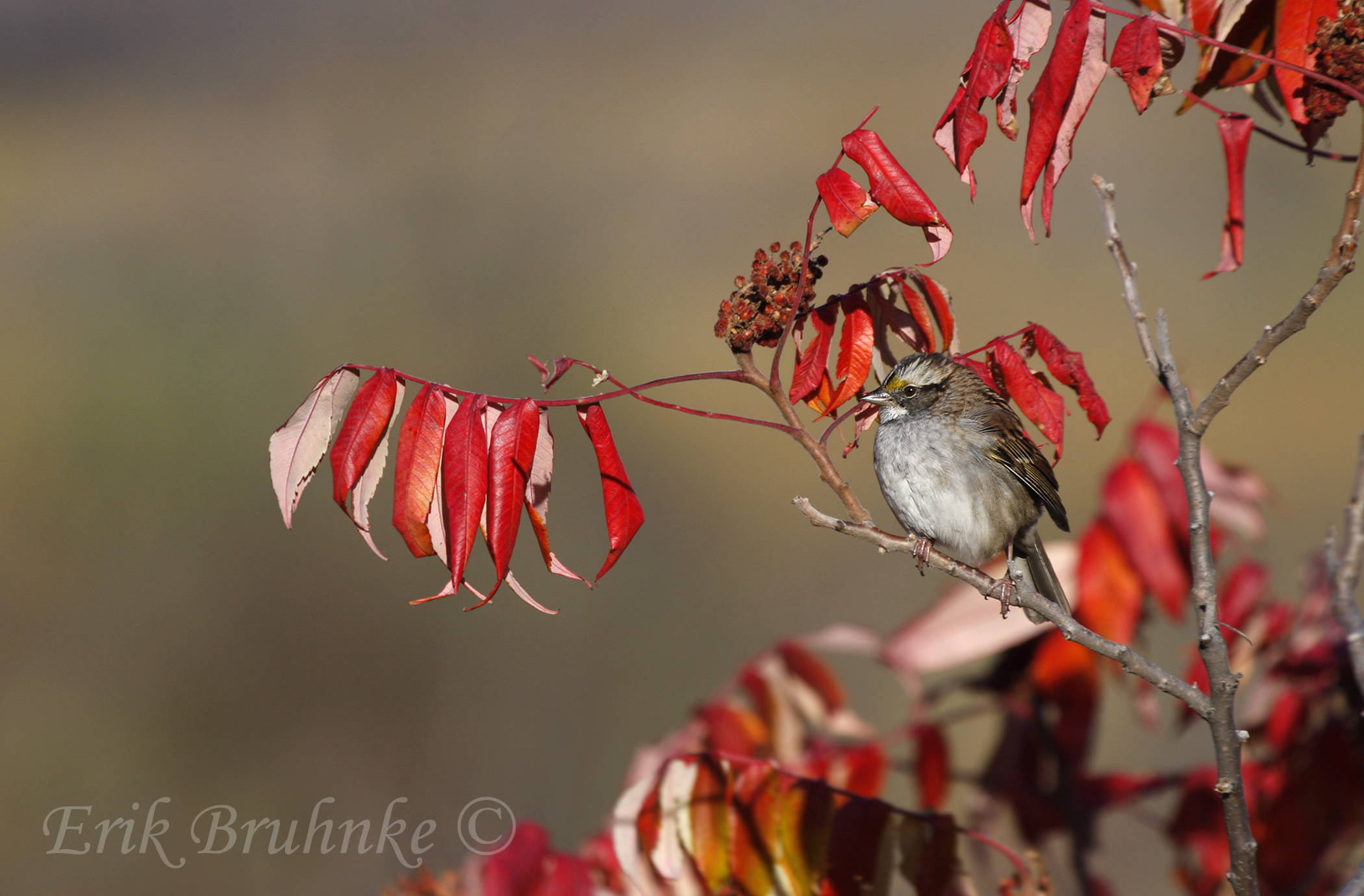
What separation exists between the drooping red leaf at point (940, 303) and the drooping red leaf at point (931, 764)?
1495 millimetres

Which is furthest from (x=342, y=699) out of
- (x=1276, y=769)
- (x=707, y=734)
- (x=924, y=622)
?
(x=1276, y=769)

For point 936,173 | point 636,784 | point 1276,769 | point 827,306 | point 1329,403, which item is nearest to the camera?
point 827,306

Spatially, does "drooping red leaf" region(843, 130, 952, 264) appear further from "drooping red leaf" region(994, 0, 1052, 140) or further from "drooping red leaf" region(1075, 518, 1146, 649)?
"drooping red leaf" region(1075, 518, 1146, 649)

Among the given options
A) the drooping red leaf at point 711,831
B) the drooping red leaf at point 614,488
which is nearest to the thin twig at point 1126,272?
the drooping red leaf at point 614,488

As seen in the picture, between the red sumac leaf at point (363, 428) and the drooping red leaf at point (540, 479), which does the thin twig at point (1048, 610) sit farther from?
the red sumac leaf at point (363, 428)

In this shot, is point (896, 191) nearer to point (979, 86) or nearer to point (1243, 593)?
point (979, 86)

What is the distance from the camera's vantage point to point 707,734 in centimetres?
323

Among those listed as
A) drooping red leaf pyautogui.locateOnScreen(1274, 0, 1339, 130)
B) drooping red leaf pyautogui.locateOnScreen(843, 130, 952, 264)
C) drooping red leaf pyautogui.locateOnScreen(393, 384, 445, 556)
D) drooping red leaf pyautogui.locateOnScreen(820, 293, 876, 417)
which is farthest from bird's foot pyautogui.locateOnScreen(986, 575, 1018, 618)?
drooping red leaf pyautogui.locateOnScreen(393, 384, 445, 556)

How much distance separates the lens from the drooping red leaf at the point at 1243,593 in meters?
3.14

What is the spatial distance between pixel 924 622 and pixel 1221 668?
149cm

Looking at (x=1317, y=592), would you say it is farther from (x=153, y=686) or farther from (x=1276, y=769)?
(x=153, y=686)

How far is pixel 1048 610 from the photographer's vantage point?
6.63 feet

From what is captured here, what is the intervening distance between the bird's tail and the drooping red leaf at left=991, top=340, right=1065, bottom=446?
1338 mm

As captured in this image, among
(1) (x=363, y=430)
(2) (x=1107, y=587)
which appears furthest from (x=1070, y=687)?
(1) (x=363, y=430)
